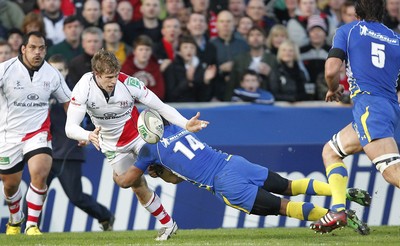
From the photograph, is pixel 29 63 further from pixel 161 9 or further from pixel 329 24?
pixel 329 24

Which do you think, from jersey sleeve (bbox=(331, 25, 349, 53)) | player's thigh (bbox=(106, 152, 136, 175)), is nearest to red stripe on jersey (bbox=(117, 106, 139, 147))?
player's thigh (bbox=(106, 152, 136, 175))

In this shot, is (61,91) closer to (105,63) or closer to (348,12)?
(105,63)

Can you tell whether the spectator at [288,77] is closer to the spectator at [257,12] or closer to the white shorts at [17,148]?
the spectator at [257,12]

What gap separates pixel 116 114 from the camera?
37.1 ft

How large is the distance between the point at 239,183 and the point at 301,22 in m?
7.28

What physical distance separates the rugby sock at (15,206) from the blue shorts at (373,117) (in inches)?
172

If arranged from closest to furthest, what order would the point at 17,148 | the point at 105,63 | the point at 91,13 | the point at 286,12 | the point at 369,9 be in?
the point at 369,9, the point at 105,63, the point at 17,148, the point at 91,13, the point at 286,12

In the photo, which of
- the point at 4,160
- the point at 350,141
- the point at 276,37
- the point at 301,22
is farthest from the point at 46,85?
the point at 301,22

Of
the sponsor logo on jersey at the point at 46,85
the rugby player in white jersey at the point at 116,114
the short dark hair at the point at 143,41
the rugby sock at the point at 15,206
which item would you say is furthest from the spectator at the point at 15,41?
the rugby player in white jersey at the point at 116,114

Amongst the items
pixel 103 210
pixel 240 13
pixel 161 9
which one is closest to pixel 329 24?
pixel 240 13

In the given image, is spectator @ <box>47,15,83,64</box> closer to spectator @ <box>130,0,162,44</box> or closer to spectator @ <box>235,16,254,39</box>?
spectator @ <box>130,0,162,44</box>

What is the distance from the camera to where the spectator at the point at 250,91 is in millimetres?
15547

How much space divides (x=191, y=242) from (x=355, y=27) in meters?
2.68

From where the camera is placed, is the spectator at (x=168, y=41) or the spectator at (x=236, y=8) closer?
the spectator at (x=168, y=41)
